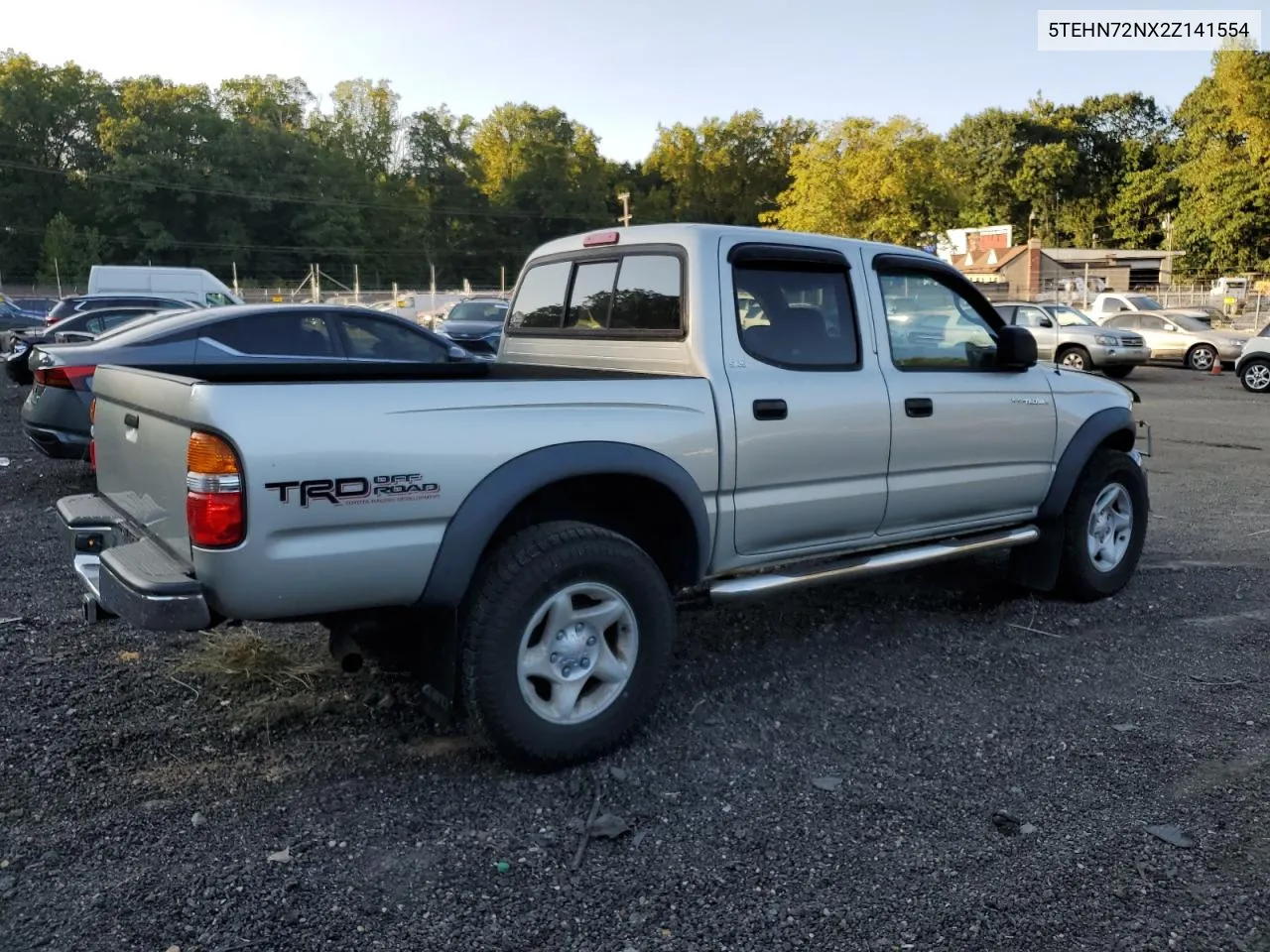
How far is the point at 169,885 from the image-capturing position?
282 centimetres

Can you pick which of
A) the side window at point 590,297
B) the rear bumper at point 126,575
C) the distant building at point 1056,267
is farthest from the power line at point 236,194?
the rear bumper at point 126,575

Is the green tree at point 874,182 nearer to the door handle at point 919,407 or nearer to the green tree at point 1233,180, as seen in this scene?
the green tree at point 1233,180

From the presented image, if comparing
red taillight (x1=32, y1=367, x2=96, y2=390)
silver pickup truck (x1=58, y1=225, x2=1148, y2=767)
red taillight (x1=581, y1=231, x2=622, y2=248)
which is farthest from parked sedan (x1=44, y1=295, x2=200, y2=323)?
silver pickup truck (x1=58, y1=225, x2=1148, y2=767)

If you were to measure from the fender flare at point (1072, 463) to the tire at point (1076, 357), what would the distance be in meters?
17.6

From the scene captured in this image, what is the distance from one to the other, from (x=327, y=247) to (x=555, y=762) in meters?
72.3

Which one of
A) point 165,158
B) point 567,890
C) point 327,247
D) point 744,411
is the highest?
point 165,158

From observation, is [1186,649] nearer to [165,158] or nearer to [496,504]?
[496,504]

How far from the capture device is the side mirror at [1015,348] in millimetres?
4957

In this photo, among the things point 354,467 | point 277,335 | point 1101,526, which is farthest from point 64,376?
point 1101,526

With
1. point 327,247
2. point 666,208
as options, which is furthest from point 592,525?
point 666,208

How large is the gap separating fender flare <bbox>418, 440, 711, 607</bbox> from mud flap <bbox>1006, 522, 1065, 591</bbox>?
2.60m

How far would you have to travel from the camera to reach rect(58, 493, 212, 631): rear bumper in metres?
2.95

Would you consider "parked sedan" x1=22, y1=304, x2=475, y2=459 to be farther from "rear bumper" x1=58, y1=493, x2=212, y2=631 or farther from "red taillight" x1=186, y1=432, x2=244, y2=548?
"red taillight" x1=186, y1=432, x2=244, y2=548

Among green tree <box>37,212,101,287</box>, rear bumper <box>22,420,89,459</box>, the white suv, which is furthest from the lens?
green tree <box>37,212,101,287</box>
